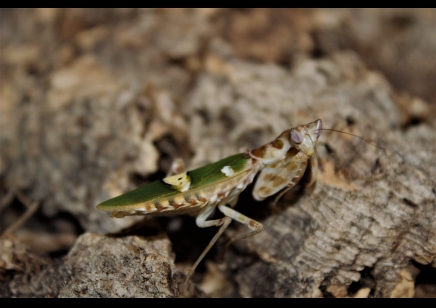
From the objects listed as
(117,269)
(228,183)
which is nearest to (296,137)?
(228,183)

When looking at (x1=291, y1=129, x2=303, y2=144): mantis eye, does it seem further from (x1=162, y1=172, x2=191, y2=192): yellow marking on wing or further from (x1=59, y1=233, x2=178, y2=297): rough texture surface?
(x1=59, y1=233, x2=178, y2=297): rough texture surface

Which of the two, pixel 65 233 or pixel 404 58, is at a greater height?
pixel 404 58

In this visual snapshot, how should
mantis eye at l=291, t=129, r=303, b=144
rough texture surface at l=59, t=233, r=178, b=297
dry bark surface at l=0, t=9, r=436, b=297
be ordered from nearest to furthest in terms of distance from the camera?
1. rough texture surface at l=59, t=233, r=178, b=297
2. dry bark surface at l=0, t=9, r=436, b=297
3. mantis eye at l=291, t=129, r=303, b=144

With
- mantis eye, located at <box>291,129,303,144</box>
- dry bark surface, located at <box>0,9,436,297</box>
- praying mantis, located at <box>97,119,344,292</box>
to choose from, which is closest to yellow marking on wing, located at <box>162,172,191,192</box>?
praying mantis, located at <box>97,119,344,292</box>

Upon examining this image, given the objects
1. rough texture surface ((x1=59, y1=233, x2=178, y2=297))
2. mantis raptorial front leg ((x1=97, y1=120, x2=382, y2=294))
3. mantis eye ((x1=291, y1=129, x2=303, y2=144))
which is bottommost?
rough texture surface ((x1=59, y1=233, x2=178, y2=297))

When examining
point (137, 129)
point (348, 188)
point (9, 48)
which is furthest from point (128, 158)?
point (9, 48)
